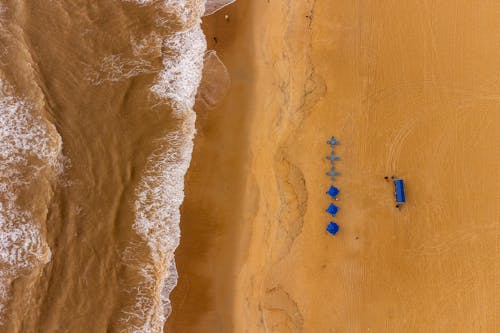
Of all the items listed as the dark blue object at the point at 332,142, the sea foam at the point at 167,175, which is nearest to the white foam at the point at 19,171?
the sea foam at the point at 167,175

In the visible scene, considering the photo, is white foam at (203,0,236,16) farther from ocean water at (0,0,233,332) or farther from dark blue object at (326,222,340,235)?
dark blue object at (326,222,340,235)

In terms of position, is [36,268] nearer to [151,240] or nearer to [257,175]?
[151,240]

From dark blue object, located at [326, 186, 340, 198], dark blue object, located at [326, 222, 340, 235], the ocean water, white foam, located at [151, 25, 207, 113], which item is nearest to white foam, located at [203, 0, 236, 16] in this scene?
white foam, located at [151, 25, 207, 113]

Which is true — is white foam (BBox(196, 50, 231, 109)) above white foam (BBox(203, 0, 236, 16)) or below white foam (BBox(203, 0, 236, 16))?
below

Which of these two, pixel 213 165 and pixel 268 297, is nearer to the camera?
pixel 268 297

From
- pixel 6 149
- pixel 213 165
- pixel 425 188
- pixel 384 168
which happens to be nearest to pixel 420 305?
pixel 425 188

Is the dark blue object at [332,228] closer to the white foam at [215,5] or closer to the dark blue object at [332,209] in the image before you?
the dark blue object at [332,209]

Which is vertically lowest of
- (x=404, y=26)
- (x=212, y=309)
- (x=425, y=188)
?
(x=212, y=309)
